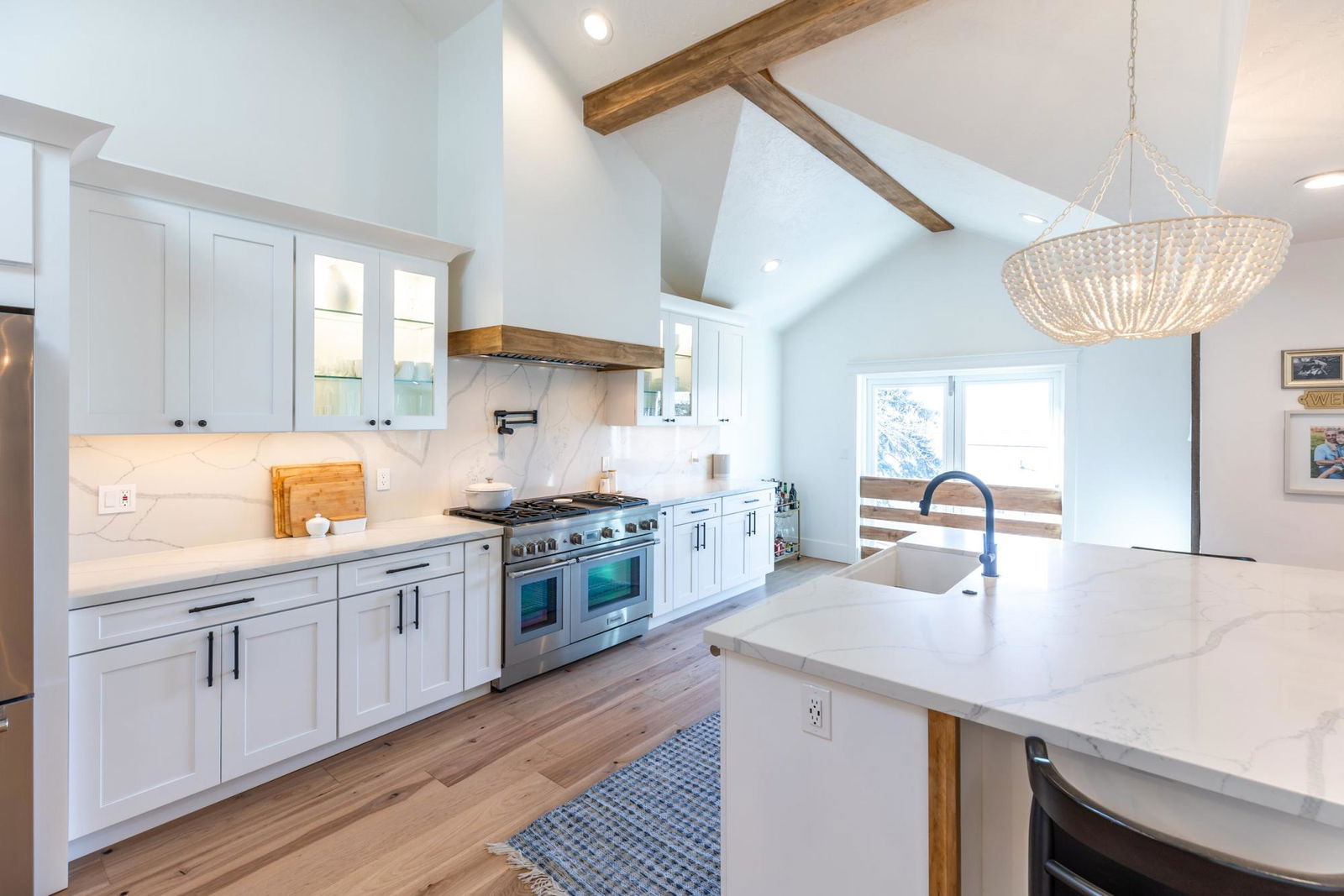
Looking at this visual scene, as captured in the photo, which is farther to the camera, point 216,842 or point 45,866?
point 216,842

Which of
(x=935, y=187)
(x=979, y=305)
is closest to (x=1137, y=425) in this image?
(x=979, y=305)

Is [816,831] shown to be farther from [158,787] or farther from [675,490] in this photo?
[675,490]

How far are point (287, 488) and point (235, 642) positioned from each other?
0.76 meters

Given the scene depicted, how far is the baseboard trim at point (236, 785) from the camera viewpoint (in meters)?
2.01

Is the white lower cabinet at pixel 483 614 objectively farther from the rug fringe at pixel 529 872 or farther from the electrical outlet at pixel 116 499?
the electrical outlet at pixel 116 499

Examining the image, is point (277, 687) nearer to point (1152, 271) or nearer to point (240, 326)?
point (240, 326)

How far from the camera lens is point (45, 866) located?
179 cm

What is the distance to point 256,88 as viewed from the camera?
266cm

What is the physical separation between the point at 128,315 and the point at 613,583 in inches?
101

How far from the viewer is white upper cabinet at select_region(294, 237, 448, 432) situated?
2607 mm

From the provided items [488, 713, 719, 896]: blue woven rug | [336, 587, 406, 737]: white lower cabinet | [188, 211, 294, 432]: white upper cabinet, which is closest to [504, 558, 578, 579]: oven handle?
[336, 587, 406, 737]: white lower cabinet

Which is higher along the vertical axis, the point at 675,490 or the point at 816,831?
the point at 675,490

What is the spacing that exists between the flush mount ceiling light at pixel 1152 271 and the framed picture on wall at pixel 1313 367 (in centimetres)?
202

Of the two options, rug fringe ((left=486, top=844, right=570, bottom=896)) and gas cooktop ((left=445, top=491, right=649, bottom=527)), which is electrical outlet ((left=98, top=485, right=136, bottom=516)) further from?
rug fringe ((left=486, top=844, right=570, bottom=896))
